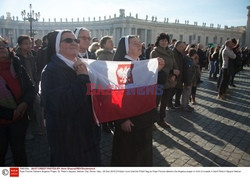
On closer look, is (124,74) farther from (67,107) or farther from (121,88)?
(67,107)

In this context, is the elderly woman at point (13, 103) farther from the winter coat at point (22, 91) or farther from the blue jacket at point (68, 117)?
the blue jacket at point (68, 117)

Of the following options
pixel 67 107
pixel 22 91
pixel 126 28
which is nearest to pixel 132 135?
pixel 67 107

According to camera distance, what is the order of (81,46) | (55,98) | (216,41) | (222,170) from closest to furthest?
(55,98) < (222,170) < (81,46) < (216,41)

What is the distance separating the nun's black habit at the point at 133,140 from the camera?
8.40 ft

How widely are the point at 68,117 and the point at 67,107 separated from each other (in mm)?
157

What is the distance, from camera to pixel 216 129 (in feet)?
15.8

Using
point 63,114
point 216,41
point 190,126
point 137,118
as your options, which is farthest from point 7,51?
point 216,41

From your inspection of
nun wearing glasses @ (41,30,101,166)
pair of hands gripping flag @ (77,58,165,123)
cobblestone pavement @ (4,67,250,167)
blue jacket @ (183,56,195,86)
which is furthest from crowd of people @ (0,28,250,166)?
blue jacket @ (183,56,195,86)

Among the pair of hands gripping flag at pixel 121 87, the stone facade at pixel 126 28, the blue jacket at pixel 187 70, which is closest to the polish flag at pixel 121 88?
the pair of hands gripping flag at pixel 121 87

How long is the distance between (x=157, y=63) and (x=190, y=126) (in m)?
2.85

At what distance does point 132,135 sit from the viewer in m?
2.60

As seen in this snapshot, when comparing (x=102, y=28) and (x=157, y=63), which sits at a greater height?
(x=102, y=28)

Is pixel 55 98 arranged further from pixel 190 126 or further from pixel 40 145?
pixel 190 126

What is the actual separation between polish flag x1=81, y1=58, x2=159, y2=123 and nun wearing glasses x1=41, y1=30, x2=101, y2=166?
0.20m
